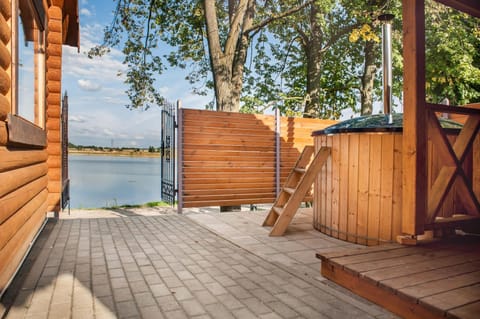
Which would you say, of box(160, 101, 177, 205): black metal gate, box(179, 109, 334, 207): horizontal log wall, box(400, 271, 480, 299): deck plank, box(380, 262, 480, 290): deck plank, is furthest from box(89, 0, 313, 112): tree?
box(400, 271, 480, 299): deck plank

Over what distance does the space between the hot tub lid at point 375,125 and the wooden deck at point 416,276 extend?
1.32 meters

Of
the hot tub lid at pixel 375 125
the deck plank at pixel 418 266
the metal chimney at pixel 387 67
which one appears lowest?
the deck plank at pixel 418 266

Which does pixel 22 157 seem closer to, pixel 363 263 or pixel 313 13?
pixel 363 263

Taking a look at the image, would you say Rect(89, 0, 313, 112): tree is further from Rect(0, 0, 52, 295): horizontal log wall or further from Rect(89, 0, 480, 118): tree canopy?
Rect(0, 0, 52, 295): horizontal log wall

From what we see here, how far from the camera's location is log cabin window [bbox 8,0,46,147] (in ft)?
9.16

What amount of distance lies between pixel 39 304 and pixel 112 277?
2.00 ft

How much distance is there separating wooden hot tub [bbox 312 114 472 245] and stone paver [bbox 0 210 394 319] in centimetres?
34

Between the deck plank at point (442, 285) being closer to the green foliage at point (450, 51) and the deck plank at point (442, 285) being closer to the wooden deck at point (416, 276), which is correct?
the wooden deck at point (416, 276)

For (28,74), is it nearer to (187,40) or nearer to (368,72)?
(187,40)

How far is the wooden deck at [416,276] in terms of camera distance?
1931 millimetres

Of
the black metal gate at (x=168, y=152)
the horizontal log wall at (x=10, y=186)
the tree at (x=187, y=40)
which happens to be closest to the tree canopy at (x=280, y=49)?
the tree at (x=187, y=40)

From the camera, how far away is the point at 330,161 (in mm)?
4410

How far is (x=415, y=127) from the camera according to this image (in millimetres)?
2975

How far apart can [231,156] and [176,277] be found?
3.94 metres
